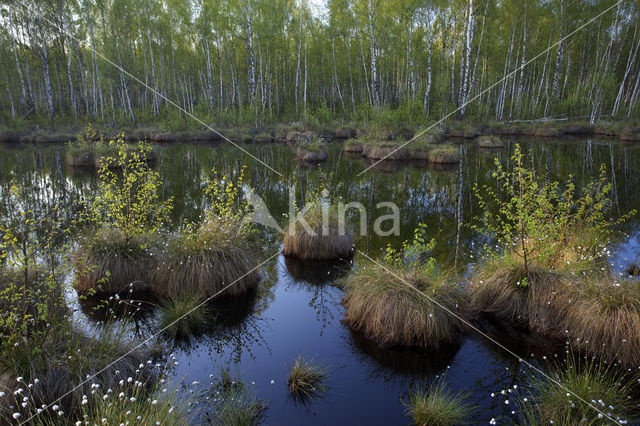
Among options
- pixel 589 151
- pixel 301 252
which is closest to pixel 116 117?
pixel 301 252

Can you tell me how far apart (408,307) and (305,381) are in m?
1.85

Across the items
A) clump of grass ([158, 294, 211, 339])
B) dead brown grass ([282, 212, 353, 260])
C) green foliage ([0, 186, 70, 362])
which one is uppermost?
green foliage ([0, 186, 70, 362])

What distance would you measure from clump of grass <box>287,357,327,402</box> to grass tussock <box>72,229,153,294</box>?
367 centimetres

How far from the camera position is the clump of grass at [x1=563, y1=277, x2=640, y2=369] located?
497 centimetres

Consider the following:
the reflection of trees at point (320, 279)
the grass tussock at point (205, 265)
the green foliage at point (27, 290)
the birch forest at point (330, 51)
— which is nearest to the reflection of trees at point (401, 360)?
the reflection of trees at point (320, 279)

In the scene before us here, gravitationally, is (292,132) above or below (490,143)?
above

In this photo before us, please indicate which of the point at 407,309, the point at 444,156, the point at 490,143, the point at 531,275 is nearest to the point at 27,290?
the point at 407,309

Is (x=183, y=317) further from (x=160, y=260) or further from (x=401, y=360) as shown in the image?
(x=401, y=360)

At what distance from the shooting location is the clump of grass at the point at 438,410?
421 centimetres

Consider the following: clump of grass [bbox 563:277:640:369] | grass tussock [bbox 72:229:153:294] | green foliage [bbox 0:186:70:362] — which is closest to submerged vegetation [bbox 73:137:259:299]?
→ grass tussock [bbox 72:229:153:294]

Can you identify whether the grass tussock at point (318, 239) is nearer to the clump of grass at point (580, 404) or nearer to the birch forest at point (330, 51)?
the clump of grass at point (580, 404)

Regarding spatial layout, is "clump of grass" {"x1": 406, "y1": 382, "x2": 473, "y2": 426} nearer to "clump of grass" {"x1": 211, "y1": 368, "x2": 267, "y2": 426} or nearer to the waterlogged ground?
the waterlogged ground

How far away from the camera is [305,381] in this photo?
501 centimetres

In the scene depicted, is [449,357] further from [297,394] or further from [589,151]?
[589,151]
